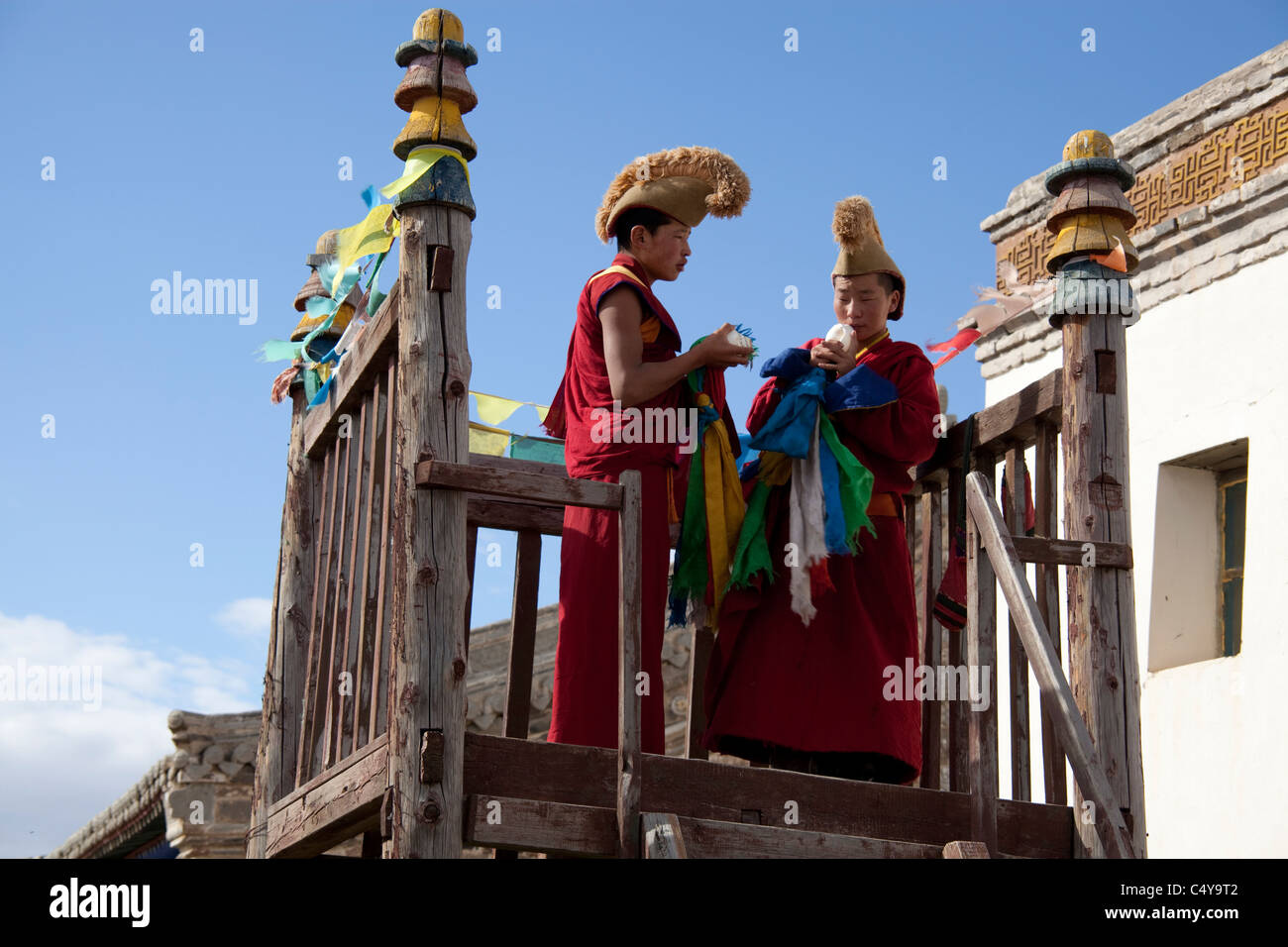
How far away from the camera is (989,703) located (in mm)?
4270

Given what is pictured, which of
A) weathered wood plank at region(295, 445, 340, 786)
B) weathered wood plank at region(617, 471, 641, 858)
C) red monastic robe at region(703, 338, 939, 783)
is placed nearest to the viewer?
weathered wood plank at region(617, 471, 641, 858)

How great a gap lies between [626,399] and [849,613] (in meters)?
0.97

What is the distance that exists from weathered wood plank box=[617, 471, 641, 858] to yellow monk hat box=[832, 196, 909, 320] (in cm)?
146

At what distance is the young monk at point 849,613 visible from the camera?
4.65 m

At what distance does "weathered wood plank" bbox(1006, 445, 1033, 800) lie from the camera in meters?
4.82

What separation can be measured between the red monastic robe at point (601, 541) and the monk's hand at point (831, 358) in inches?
13.2

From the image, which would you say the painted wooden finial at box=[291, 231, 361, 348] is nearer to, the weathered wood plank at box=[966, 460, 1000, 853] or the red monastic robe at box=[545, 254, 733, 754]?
the red monastic robe at box=[545, 254, 733, 754]

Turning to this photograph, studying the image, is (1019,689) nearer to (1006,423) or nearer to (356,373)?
(1006,423)

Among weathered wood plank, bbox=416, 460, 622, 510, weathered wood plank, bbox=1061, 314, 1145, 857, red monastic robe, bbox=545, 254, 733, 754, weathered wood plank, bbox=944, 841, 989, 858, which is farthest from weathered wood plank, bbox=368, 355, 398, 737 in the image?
weathered wood plank, bbox=1061, 314, 1145, 857

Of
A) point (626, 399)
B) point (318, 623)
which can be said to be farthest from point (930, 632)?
point (318, 623)

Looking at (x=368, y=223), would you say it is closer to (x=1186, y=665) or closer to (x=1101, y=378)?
(x=1101, y=378)

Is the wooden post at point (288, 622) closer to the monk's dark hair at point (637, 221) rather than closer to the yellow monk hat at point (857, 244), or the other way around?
the monk's dark hair at point (637, 221)

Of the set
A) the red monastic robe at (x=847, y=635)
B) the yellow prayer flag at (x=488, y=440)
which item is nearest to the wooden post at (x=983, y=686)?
the red monastic robe at (x=847, y=635)
